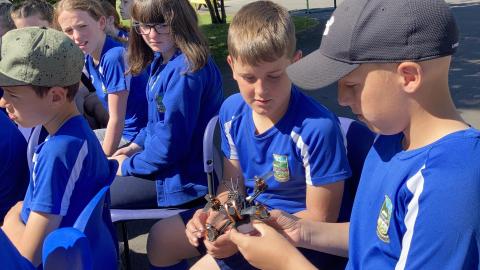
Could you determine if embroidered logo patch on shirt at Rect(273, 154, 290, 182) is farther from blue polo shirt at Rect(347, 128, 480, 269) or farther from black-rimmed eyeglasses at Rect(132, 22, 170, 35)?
black-rimmed eyeglasses at Rect(132, 22, 170, 35)

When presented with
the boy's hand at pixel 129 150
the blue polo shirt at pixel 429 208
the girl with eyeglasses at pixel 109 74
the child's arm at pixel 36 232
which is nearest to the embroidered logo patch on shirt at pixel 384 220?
the blue polo shirt at pixel 429 208

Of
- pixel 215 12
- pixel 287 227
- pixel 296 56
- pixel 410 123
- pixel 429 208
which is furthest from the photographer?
pixel 215 12

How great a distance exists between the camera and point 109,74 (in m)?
3.40

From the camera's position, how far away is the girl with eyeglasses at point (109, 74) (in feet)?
10.9

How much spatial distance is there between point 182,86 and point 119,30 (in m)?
2.15

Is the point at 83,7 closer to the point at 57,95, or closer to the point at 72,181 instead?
the point at 57,95

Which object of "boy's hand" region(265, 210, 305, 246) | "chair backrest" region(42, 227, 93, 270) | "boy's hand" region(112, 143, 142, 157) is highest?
"chair backrest" region(42, 227, 93, 270)

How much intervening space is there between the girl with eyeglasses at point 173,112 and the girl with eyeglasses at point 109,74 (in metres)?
0.42

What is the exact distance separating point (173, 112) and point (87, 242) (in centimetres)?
119

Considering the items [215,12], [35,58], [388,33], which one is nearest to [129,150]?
[35,58]

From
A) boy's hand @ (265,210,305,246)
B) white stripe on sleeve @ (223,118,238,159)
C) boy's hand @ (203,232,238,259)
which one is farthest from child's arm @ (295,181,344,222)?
white stripe on sleeve @ (223,118,238,159)

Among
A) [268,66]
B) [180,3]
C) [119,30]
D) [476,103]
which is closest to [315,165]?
[268,66]

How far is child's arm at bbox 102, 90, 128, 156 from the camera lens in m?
3.29

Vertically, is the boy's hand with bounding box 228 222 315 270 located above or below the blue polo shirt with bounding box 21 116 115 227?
below
